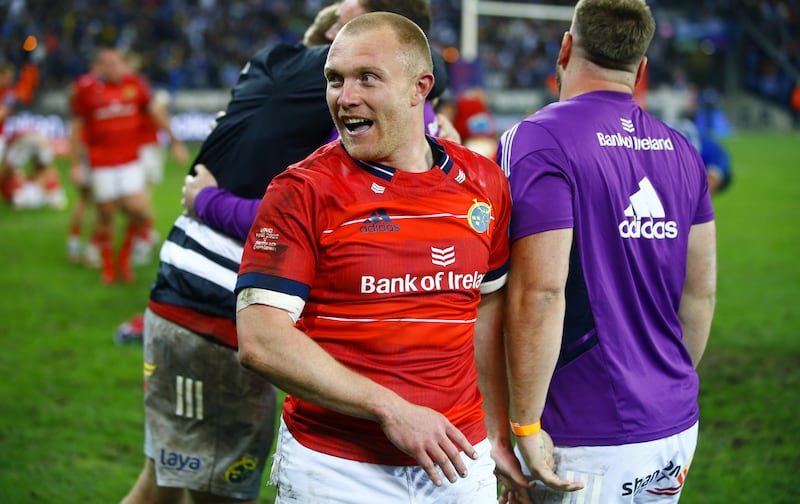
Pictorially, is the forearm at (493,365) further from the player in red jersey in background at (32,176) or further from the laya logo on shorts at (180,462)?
the player in red jersey in background at (32,176)

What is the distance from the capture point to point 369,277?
2352 mm

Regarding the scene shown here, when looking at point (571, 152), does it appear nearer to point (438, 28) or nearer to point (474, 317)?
point (474, 317)

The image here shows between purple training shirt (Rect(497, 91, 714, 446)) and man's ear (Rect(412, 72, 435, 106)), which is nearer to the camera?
man's ear (Rect(412, 72, 435, 106))

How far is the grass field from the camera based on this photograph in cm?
501

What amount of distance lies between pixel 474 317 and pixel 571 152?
0.59 m

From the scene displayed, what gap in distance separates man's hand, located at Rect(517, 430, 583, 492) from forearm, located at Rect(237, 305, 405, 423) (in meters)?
0.64

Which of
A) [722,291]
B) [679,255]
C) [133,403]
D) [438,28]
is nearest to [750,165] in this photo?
[722,291]

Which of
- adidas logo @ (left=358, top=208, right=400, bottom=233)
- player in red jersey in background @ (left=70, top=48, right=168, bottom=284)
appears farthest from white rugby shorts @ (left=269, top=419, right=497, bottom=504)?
player in red jersey in background @ (left=70, top=48, right=168, bottom=284)

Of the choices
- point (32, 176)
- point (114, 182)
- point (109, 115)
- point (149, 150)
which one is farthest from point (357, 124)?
point (32, 176)

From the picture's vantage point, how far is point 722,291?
31.8ft

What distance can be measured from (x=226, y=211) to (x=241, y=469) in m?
1.04

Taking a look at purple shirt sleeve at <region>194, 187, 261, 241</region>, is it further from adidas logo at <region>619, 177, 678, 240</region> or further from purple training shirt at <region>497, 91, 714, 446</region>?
adidas logo at <region>619, 177, 678, 240</region>

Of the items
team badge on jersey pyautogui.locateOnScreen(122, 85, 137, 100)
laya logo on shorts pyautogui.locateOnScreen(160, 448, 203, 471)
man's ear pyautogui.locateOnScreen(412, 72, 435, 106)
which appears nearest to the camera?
man's ear pyautogui.locateOnScreen(412, 72, 435, 106)

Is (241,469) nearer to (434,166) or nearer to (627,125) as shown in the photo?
(434,166)
